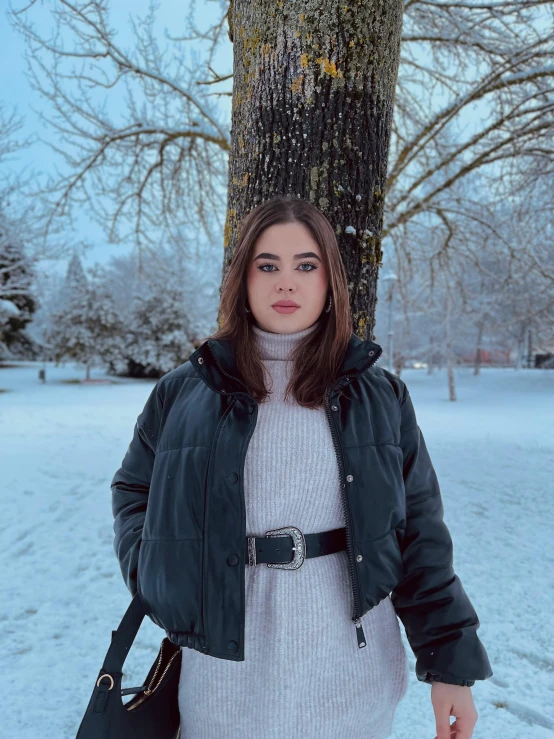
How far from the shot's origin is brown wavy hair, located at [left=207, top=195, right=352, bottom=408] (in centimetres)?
132

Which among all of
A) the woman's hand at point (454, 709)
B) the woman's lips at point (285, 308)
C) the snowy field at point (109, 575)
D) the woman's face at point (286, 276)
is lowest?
the snowy field at point (109, 575)

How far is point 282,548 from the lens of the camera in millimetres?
1199

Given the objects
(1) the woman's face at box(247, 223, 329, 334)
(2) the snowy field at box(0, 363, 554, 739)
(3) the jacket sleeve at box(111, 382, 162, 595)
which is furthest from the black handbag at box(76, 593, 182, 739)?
(2) the snowy field at box(0, 363, 554, 739)

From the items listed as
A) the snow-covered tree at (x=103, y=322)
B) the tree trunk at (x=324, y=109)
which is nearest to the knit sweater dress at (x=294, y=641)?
the tree trunk at (x=324, y=109)

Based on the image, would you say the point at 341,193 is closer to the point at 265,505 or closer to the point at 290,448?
the point at 290,448

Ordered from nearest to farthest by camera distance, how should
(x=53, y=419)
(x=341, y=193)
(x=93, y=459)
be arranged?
1. (x=341, y=193)
2. (x=93, y=459)
3. (x=53, y=419)

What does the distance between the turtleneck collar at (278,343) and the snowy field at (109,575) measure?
84.9 inches

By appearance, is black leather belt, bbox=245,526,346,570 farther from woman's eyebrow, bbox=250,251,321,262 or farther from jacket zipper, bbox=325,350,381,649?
woman's eyebrow, bbox=250,251,321,262

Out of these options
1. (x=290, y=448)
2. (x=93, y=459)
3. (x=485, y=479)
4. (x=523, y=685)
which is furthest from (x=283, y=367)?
(x=93, y=459)

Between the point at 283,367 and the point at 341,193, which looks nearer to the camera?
the point at 283,367

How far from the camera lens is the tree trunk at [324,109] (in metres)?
1.74

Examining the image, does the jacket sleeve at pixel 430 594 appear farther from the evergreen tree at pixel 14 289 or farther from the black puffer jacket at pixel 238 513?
the evergreen tree at pixel 14 289

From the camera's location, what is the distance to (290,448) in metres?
1.27

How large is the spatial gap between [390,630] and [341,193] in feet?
4.32
